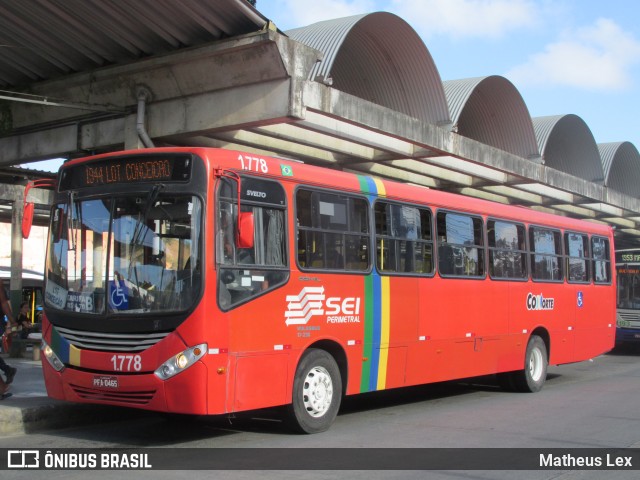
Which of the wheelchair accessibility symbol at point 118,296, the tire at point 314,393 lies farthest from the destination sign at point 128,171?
the tire at point 314,393

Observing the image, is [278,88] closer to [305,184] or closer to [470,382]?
[305,184]

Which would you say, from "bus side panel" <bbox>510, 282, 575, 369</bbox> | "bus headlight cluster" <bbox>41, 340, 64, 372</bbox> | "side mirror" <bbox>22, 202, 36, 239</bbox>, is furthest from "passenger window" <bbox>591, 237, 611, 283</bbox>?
"side mirror" <bbox>22, 202, 36, 239</bbox>

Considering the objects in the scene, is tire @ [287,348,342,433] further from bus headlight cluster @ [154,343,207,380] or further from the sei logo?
bus headlight cluster @ [154,343,207,380]

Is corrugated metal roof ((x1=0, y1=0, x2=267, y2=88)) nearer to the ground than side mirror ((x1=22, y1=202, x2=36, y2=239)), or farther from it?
farther from it

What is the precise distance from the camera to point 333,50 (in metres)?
17.9

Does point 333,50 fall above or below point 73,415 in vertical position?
above

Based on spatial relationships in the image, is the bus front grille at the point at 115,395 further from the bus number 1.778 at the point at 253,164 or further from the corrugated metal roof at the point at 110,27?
the corrugated metal roof at the point at 110,27

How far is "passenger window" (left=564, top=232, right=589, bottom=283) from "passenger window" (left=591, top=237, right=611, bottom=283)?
45 centimetres

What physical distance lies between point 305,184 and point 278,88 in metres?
5.05

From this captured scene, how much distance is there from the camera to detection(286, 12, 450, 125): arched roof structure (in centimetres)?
1973

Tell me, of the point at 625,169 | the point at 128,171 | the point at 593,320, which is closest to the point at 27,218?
the point at 128,171

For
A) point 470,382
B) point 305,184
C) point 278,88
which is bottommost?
point 470,382

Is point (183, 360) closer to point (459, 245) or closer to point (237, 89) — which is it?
point (459, 245)

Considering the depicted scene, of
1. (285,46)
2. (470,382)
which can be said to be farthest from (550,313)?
(285,46)
